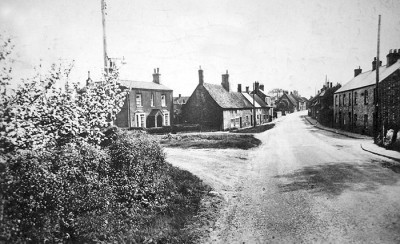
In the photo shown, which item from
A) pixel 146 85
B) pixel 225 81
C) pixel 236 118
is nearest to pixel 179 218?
pixel 146 85

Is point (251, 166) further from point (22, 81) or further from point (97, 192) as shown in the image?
point (22, 81)

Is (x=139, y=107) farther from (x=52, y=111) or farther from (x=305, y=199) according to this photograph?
(x=52, y=111)

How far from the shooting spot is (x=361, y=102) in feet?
105

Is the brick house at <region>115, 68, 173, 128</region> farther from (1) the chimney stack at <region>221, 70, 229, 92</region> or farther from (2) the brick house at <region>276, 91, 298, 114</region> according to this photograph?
(2) the brick house at <region>276, 91, 298, 114</region>

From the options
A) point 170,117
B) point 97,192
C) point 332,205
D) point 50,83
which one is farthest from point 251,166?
point 170,117

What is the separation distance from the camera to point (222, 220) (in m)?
7.43

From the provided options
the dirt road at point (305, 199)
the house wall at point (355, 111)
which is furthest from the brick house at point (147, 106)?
the house wall at point (355, 111)

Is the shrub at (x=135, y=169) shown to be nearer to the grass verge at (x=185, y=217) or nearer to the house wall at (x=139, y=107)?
the grass verge at (x=185, y=217)

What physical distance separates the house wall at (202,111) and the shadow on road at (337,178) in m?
24.8

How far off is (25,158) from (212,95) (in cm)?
3454

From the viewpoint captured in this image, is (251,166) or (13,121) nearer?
(13,121)

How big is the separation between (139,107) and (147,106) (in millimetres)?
1658

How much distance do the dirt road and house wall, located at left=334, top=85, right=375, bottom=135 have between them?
16639mm

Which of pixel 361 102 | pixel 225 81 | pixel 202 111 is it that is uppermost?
pixel 225 81
